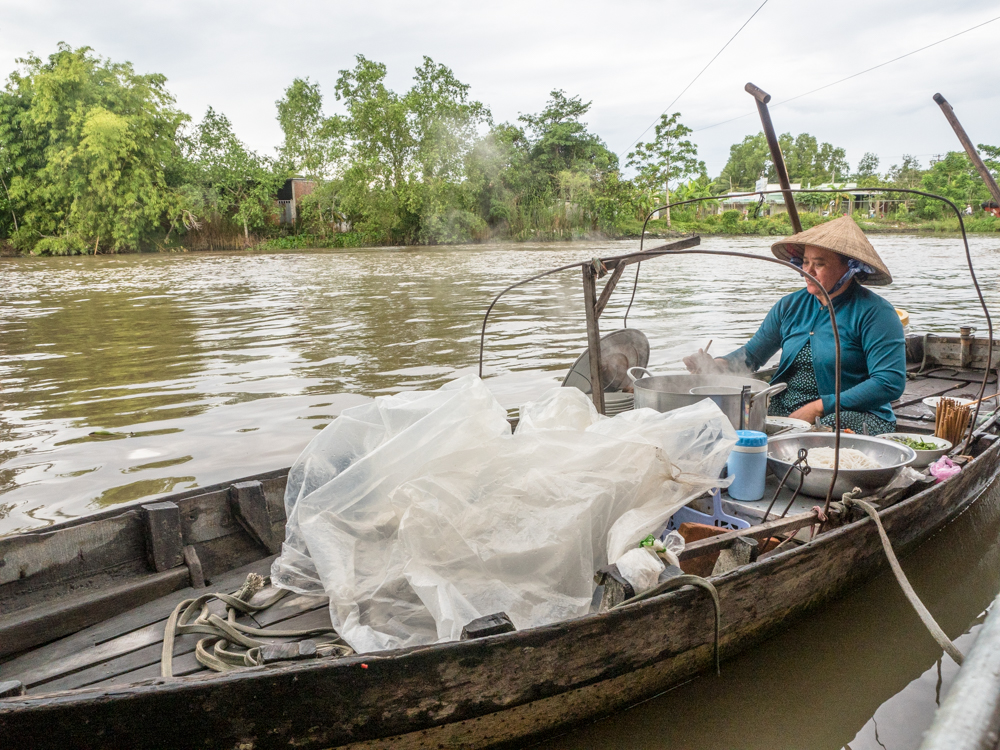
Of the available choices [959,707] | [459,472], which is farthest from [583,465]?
[959,707]

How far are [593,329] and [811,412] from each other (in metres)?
1.33

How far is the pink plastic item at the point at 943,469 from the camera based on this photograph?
9.45 ft

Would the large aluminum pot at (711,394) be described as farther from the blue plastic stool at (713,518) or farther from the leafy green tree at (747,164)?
the leafy green tree at (747,164)

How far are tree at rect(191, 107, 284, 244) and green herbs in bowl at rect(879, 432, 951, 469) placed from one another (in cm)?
3661

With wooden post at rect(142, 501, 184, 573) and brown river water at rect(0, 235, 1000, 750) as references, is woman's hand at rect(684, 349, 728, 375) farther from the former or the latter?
wooden post at rect(142, 501, 184, 573)

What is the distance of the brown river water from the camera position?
2430 millimetres

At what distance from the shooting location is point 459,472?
7.35ft

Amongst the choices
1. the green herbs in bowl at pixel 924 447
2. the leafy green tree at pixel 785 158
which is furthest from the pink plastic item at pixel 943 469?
the leafy green tree at pixel 785 158

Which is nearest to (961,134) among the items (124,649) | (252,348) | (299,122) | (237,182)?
(124,649)

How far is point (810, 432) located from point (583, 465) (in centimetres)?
128

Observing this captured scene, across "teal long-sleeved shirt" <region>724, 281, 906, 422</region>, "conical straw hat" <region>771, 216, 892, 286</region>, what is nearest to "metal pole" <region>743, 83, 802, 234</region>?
"conical straw hat" <region>771, 216, 892, 286</region>

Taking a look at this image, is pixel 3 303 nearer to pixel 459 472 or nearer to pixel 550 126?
pixel 459 472

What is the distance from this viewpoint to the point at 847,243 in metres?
3.13

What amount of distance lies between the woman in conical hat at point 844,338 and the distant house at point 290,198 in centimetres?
3843
